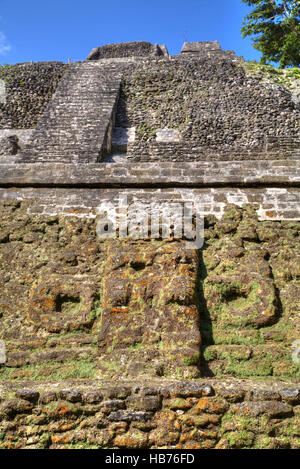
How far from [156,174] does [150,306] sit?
5.64ft

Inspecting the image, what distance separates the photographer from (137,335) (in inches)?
115

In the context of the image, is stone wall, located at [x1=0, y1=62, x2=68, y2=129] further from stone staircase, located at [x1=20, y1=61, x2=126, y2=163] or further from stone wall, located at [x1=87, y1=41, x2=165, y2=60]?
stone wall, located at [x1=87, y1=41, x2=165, y2=60]

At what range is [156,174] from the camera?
165 inches

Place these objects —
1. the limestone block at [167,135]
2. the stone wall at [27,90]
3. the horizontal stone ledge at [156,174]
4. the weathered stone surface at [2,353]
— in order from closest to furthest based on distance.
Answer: the weathered stone surface at [2,353] → the horizontal stone ledge at [156,174] → the limestone block at [167,135] → the stone wall at [27,90]

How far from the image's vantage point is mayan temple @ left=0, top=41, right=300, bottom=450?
7.80 ft

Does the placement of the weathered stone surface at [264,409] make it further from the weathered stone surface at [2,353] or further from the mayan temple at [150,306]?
the weathered stone surface at [2,353]

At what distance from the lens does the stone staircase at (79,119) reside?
891 centimetres

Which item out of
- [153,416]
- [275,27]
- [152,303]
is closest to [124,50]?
[275,27]

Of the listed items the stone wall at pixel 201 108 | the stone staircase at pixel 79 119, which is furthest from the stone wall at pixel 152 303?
the stone wall at pixel 201 108

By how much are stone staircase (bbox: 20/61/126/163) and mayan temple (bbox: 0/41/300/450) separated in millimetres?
4640

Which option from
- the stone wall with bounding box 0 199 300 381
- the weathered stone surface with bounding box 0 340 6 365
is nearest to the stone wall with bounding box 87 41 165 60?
the stone wall with bounding box 0 199 300 381

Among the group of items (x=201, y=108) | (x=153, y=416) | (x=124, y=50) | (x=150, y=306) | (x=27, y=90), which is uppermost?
(x=124, y=50)

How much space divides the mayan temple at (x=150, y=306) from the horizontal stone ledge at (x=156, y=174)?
2 cm

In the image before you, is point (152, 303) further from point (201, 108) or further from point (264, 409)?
point (201, 108)
